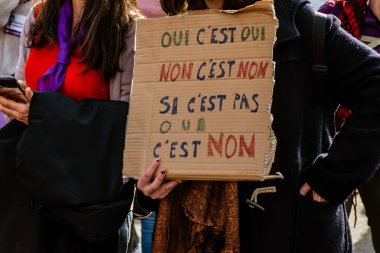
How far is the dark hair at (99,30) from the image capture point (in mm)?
2076

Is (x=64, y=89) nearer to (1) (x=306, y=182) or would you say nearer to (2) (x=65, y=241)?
(2) (x=65, y=241)

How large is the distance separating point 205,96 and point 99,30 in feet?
2.37

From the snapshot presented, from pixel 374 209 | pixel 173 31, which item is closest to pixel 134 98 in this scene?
pixel 173 31

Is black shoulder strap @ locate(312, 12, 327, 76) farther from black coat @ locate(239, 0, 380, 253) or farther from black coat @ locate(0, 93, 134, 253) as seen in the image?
black coat @ locate(0, 93, 134, 253)

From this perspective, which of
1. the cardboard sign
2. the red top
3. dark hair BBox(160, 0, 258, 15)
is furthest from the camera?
the red top

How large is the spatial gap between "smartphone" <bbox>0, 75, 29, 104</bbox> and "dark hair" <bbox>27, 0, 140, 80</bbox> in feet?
0.95

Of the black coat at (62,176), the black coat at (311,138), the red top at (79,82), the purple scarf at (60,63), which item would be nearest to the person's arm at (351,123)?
the black coat at (311,138)

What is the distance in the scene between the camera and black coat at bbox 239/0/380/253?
1.67m

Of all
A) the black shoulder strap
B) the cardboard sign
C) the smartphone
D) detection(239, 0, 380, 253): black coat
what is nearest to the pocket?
detection(239, 0, 380, 253): black coat

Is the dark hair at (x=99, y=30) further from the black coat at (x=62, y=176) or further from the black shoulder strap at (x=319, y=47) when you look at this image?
the black shoulder strap at (x=319, y=47)

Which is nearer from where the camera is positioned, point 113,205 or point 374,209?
point 113,205

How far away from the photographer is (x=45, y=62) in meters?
2.15

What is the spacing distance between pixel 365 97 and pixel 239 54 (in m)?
0.41

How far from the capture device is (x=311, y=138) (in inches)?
68.4
